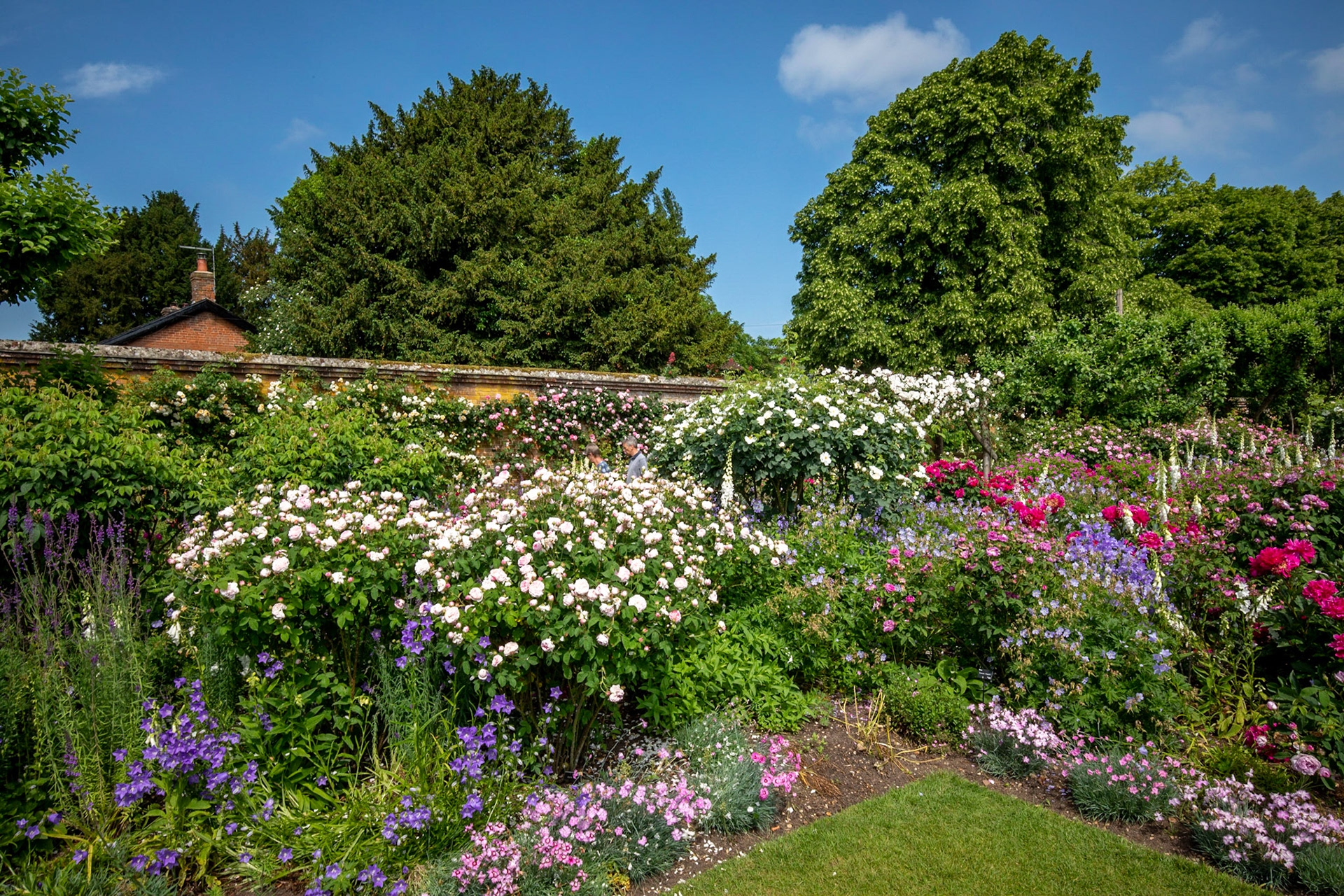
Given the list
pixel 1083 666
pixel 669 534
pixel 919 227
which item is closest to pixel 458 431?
pixel 669 534

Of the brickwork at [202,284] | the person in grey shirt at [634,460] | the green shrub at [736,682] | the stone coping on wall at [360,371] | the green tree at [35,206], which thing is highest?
the brickwork at [202,284]

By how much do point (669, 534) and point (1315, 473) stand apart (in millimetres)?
4145

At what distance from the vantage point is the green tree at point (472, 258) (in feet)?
50.7

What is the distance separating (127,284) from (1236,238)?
158 ft

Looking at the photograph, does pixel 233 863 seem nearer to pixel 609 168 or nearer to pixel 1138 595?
pixel 1138 595

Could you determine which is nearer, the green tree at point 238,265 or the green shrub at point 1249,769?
the green shrub at point 1249,769

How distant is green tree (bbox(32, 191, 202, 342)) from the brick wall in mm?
6432

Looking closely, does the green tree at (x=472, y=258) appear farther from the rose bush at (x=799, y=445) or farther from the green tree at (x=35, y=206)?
the rose bush at (x=799, y=445)

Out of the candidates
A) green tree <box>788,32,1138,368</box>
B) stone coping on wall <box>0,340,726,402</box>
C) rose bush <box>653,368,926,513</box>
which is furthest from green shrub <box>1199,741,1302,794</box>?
green tree <box>788,32,1138,368</box>

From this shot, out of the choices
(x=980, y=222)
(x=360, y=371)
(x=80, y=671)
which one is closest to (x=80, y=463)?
(x=80, y=671)

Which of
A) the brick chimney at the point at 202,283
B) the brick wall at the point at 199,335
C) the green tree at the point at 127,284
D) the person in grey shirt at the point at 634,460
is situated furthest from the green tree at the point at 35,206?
the green tree at the point at 127,284

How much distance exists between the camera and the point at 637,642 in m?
2.67

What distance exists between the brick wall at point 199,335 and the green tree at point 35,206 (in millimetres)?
19893

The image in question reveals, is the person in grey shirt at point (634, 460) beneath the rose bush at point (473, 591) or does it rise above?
above
